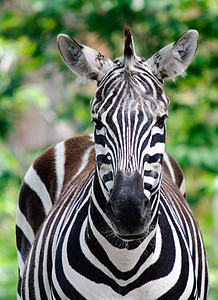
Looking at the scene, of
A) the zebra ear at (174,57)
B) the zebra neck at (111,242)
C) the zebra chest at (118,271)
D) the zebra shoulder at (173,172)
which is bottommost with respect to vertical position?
the zebra chest at (118,271)

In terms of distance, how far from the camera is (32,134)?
1875 cm

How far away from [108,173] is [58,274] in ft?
2.88

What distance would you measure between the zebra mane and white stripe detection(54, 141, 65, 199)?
1.92 m

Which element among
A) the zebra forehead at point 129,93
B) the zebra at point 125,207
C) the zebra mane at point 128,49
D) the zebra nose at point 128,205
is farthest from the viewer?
the zebra mane at point 128,49

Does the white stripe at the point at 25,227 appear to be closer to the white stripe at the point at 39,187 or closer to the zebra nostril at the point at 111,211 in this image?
the white stripe at the point at 39,187

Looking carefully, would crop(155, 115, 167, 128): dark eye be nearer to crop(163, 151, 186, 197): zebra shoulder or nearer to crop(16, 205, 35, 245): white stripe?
crop(163, 151, 186, 197): zebra shoulder

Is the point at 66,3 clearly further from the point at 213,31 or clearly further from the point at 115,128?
the point at 115,128

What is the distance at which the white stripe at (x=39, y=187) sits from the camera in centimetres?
529

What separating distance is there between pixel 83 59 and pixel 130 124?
2.30 ft

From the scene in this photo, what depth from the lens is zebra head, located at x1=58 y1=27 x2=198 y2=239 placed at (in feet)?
9.96

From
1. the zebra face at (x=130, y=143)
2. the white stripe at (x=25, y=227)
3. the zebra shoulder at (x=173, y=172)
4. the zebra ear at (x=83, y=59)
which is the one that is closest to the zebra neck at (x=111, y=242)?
the zebra face at (x=130, y=143)

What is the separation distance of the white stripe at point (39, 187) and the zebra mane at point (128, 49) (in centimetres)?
213

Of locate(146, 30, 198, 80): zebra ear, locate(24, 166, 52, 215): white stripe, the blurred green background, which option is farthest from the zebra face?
the blurred green background

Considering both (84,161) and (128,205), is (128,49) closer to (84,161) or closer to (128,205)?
(128,205)
